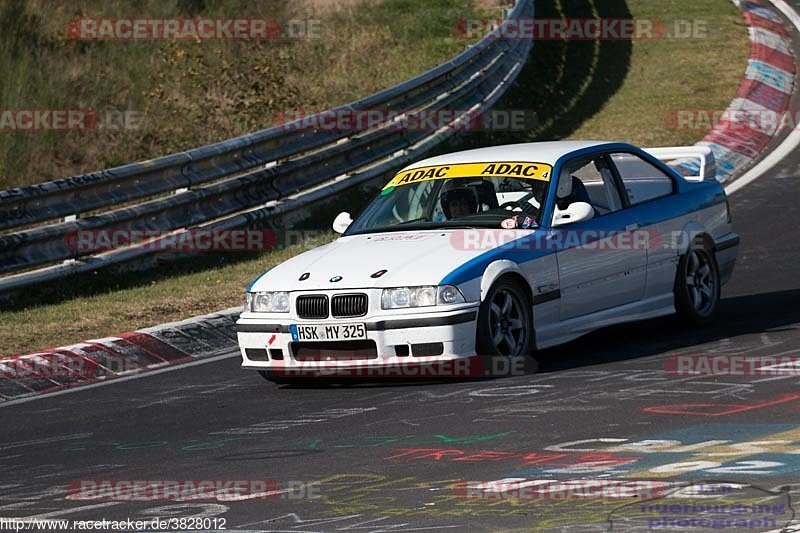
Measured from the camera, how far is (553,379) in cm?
857

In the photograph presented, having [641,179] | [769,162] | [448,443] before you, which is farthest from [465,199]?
[769,162]

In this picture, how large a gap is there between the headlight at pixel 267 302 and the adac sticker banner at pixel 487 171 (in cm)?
162

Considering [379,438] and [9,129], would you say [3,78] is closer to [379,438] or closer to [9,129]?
[9,129]

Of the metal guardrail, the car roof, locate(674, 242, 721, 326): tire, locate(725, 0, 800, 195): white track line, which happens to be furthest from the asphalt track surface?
locate(725, 0, 800, 195): white track line

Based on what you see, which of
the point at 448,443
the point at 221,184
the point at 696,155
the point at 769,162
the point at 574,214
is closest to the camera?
the point at 448,443

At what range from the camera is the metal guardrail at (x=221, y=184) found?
1241cm

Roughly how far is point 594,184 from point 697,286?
3.98 feet

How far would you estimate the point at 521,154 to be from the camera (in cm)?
1001

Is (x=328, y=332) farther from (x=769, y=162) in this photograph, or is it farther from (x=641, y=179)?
(x=769, y=162)

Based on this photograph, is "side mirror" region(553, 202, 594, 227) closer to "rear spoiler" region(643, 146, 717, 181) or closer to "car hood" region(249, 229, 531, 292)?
"car hood" region(249, 229, 531, 292)

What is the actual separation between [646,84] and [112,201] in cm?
1082

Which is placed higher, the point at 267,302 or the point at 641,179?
the point at 641,179

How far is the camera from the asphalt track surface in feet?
18.3

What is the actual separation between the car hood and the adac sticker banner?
25.2 inches
